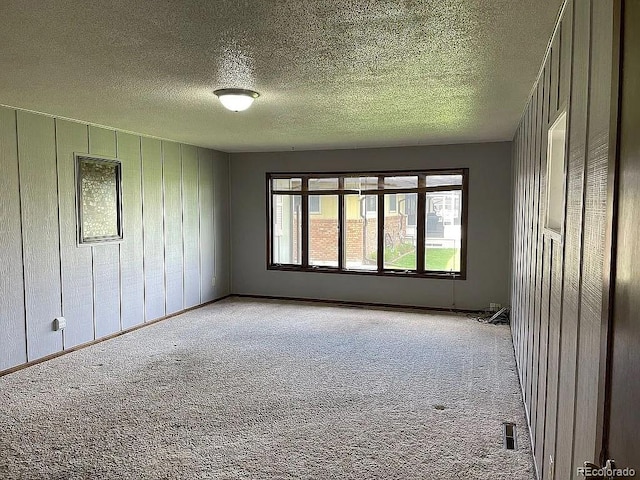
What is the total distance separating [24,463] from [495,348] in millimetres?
4271

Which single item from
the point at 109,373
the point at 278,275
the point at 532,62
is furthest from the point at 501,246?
the point at 109,373

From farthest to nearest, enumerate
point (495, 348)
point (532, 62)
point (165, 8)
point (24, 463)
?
1. point (495, 348)
2. point (532, 62)
3. point (24, 463)
4. point (165, 8)

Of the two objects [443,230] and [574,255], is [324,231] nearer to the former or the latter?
[443,230]

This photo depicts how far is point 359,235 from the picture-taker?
7.45 meters

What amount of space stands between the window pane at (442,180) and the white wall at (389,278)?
0.55 feet

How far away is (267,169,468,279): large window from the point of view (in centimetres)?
691

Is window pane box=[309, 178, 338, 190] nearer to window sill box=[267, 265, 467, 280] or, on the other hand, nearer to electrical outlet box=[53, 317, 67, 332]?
window sill box=[267, 265, 467, 280]

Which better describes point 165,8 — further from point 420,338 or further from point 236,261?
point 236,261

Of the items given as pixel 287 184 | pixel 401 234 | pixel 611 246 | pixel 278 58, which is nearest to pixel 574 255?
pixel 611 246

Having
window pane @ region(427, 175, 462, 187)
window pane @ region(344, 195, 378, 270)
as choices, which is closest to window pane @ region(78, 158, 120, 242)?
window pane @ region(344, 195, 378, 270)

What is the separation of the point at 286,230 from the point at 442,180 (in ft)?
8.61

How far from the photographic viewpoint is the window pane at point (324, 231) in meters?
7.56

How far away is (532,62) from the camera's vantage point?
2.97 metres

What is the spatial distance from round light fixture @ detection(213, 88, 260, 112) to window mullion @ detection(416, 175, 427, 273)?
147 inches
